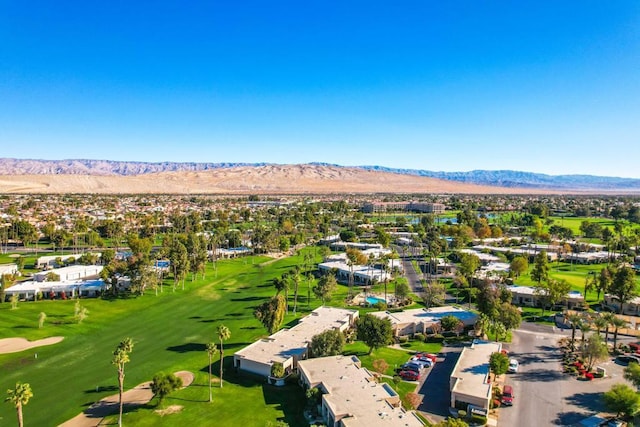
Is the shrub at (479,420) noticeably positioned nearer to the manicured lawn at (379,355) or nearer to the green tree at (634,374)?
the manicured lawn at (379,355)

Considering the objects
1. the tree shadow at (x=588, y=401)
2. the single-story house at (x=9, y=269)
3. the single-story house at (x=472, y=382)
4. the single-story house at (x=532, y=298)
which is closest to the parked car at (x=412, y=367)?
the single-story house at (x=472, y=382)

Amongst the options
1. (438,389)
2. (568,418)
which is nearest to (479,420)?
(438,389)

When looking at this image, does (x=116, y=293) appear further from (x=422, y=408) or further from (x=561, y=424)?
(x=561, y=424)

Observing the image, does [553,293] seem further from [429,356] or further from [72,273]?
[72,273]

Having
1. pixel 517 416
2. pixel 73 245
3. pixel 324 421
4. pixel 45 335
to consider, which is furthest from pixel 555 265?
pixel 73 245

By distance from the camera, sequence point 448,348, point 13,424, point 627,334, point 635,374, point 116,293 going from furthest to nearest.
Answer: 1. point 116,293
2. point 627,334
3. point 448,348
4. point 635,374
5. point 13,424

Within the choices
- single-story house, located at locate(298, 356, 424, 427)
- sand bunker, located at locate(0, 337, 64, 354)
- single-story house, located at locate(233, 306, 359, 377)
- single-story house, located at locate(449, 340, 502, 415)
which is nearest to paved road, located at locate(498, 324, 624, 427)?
single-story house, located at locate(449, 340, 502, 415)
